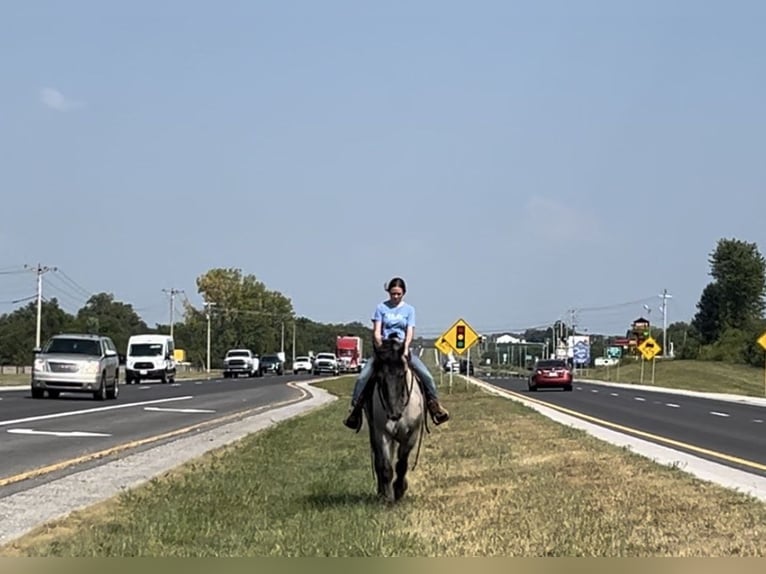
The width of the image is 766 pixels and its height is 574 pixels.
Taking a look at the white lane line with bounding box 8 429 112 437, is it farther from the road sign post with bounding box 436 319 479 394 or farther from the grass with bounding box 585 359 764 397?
Answer: the grass with bounding box 585 359 764 397

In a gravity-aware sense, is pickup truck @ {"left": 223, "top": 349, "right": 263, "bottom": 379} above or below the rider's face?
→ below

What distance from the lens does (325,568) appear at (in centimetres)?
593

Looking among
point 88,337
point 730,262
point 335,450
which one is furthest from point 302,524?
point 730,262

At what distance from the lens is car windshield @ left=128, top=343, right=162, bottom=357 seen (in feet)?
231

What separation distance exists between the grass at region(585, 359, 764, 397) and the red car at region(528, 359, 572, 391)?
24.2m

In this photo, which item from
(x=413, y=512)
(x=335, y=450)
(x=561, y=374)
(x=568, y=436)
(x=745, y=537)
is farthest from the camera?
(x=561, y=374)

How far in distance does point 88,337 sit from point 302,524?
3024cm

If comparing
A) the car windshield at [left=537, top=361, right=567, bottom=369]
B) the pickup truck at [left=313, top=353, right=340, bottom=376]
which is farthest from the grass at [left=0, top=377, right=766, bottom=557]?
the pickup truck at [left=313, top=353, right=340, bottom=376]

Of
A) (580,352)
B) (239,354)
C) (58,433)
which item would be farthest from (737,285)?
(58,433)

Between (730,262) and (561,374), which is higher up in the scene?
(730,262)

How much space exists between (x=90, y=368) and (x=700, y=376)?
2971 inches

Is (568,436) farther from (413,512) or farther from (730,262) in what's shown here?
(730,262)

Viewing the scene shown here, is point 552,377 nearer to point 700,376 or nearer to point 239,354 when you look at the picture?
point 239,354

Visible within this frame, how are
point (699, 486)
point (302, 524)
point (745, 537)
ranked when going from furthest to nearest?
point (699, 486), point (302, 524), point (745, 537)
